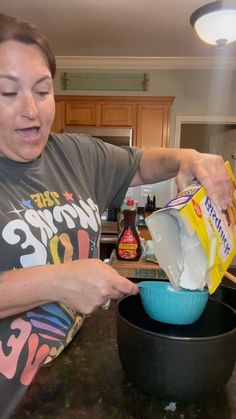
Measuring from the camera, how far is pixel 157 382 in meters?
0.52

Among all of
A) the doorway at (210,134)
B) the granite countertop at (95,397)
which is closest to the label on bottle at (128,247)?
the granite countertop at (95,397)

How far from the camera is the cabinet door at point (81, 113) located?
3.68m

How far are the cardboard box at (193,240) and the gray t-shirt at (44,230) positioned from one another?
0.19 meters

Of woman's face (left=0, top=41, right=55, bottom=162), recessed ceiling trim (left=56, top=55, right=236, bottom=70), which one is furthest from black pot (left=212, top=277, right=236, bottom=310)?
recessed ceiling trim (left=56, top=55, right=236, bottom=70)

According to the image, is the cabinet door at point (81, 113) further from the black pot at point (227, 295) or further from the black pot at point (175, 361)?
the black pot at point (175, 361)

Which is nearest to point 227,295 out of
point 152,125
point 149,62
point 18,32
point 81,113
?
point 18,32

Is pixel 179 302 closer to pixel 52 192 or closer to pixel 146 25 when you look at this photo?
pixel 52 192

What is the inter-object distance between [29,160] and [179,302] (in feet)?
1.23

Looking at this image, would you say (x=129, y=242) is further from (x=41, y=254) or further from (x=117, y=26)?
(x=117, y=26)

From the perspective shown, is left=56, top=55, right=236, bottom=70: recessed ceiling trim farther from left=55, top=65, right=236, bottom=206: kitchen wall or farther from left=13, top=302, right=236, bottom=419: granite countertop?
left=13, top=302, right=236, bottom=419: granite countertop

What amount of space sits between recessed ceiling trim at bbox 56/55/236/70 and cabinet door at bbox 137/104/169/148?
1.54 feet

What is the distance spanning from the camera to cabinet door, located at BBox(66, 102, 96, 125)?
3.68 metres

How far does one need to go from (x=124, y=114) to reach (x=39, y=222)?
3184 mm

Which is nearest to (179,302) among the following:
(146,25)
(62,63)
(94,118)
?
(146,25)
